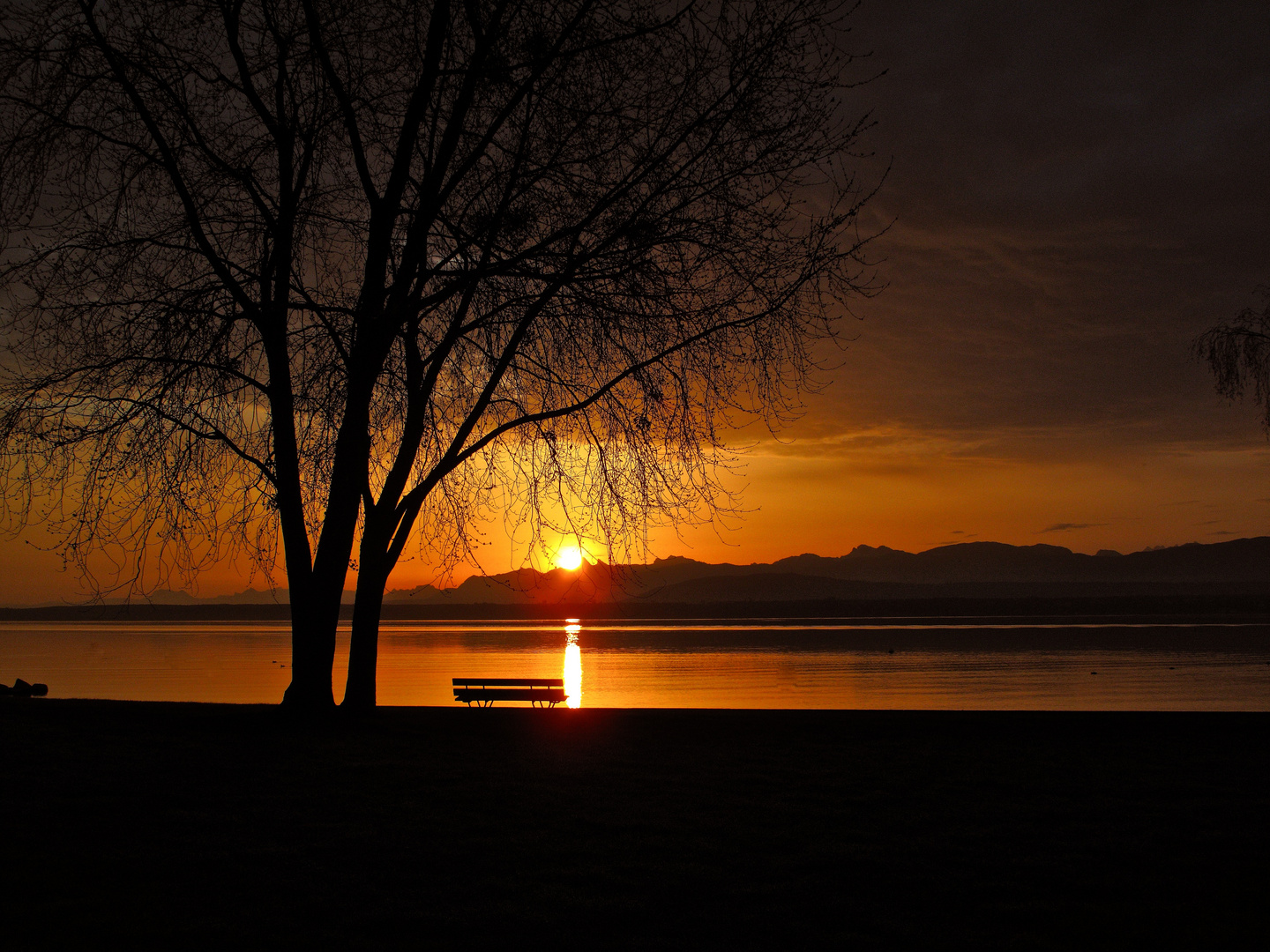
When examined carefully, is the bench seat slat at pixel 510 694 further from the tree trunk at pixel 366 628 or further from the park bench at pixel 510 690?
the tree trunk at pixel 366 628

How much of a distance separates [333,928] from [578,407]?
7.05m

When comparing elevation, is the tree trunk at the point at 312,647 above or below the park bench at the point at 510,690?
above

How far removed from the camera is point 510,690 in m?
20.2

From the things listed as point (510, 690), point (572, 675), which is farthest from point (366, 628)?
point (572, 675)

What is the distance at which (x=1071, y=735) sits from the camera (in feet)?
31.0

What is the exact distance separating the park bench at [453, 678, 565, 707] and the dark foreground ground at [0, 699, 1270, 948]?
10116 millimetres

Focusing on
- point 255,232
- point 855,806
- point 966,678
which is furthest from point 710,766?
point 966,678

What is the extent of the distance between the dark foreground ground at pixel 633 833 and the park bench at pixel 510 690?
398 inches

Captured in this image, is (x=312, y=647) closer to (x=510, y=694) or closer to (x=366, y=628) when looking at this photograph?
(x=366, y=628)

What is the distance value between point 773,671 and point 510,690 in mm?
13442

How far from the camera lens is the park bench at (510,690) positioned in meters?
19.9

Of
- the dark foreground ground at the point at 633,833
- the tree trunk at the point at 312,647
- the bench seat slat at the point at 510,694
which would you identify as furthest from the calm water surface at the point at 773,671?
the dark foreground ground at the point at 633,833

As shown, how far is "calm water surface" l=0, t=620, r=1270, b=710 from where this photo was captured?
72.5 ft

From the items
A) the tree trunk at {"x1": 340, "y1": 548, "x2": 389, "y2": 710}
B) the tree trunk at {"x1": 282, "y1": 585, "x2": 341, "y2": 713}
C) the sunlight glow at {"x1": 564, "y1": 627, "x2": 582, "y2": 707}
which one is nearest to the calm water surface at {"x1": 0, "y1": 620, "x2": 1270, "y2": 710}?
the sunlight glow at {"x1": 564, "y1": 627, "x2": 582, "y2": 707}
